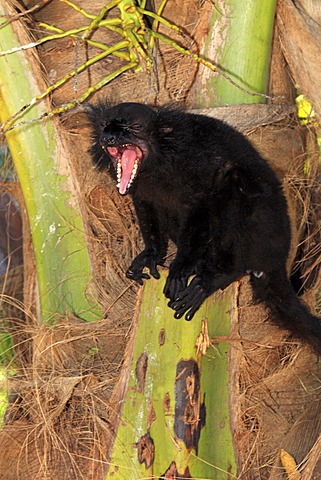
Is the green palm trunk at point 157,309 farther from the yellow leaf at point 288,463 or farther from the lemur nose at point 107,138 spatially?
the lemur nose at point 107,138

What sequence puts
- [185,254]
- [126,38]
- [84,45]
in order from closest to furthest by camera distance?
[185,254]
[126,38]
[84,45]

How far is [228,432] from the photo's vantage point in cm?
322

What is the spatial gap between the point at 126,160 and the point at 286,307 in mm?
908

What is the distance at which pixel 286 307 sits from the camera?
338 cm

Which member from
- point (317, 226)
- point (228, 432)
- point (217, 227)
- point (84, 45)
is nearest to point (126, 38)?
point (84, 45)

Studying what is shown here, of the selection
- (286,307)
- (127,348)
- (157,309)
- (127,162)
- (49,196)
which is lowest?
(286,307)

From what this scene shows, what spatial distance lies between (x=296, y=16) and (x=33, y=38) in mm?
1103

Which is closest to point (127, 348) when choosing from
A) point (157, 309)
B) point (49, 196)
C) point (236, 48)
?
point (157, 309)

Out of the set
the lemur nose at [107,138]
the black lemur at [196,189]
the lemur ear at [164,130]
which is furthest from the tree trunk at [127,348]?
the lemur nose at [107,138]

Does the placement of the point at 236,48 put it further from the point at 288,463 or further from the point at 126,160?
the point at 288,463

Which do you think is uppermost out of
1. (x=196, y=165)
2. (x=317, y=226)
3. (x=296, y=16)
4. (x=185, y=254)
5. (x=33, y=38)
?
(x=33, y=38)

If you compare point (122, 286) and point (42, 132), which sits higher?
point (42, 132)

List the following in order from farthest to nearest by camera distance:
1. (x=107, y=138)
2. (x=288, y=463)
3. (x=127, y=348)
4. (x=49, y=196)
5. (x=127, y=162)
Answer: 1. (x=49, y=196)
2. (x=288, y=463)
3. (x=127, y=348)
4. (x=127, y=162)
5. (x=107, y=138)

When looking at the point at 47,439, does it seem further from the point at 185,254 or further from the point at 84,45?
the point at 84,45
